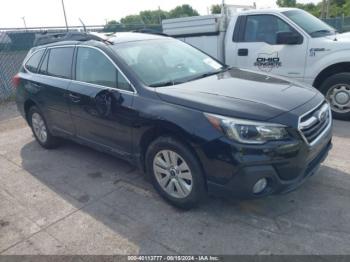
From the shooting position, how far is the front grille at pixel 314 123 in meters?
2.84

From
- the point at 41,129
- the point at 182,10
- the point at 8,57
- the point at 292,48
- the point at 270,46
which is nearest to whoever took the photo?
the point at 41,129

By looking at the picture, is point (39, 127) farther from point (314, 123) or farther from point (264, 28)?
point (264, 28)

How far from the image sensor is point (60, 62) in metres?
4.48

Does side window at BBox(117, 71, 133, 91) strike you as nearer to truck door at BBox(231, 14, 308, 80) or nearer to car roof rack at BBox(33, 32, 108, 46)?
car roof rack at BBox(33, 32, 108, 46)

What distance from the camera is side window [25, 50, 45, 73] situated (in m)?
5.00

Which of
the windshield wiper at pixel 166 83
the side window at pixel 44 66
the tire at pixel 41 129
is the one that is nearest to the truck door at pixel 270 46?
the windshield wiper at pixel 166 83

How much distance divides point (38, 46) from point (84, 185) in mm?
2545

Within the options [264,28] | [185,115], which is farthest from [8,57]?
[185,115]

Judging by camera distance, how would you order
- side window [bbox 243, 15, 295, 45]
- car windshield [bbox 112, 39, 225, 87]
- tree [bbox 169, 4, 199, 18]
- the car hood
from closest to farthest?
1. the car hood
2. car windshield [bbox 112, 39, 225, 87]
3. side window [bbox 243, 15, 295, 45]
4. tree [bbox 169, 4, 199, 18]

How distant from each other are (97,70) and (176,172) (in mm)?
1623

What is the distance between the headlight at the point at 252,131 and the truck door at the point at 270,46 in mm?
3301

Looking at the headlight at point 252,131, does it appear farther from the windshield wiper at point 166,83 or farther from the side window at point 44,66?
the side window at point 44,66

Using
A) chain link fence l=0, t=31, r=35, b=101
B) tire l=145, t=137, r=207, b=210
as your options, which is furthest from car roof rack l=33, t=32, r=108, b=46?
chain link fence l=0, t=31, r=35, b=101

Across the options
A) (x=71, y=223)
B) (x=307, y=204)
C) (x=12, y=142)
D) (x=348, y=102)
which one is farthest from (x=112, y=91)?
(x=348, y=102)
